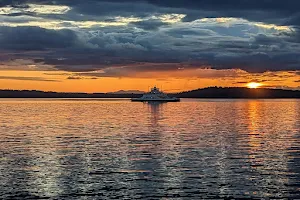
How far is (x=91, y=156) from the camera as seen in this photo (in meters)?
45.8

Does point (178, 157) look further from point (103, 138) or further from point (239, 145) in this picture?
point (103, 138)

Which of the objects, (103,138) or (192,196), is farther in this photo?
(103,138)

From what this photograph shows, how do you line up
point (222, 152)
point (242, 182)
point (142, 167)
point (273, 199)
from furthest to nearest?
point (222, 152)
point (142, 167)
point (242, 182)
point (273, 199)

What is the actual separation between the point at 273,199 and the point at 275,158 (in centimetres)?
1660

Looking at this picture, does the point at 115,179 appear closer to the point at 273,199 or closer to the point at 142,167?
the point at 142,167

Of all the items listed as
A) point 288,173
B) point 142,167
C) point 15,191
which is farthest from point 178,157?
point 15,191

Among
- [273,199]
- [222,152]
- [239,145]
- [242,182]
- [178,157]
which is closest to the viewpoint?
[273,199]

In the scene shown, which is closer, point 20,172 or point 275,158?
point 20,172

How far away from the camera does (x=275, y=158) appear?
45312mm

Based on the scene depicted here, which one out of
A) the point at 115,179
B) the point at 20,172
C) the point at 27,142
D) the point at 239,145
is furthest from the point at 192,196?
the point at 27,142

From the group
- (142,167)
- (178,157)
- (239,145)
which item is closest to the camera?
(142,167)

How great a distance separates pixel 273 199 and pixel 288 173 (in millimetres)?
8588

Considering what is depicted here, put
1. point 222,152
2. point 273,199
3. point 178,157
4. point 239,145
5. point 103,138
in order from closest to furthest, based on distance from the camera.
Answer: point 273,199
point 178,157
point 222,152
point 239,145
point 103,138

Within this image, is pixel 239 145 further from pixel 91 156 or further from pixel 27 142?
pixel 27 142
